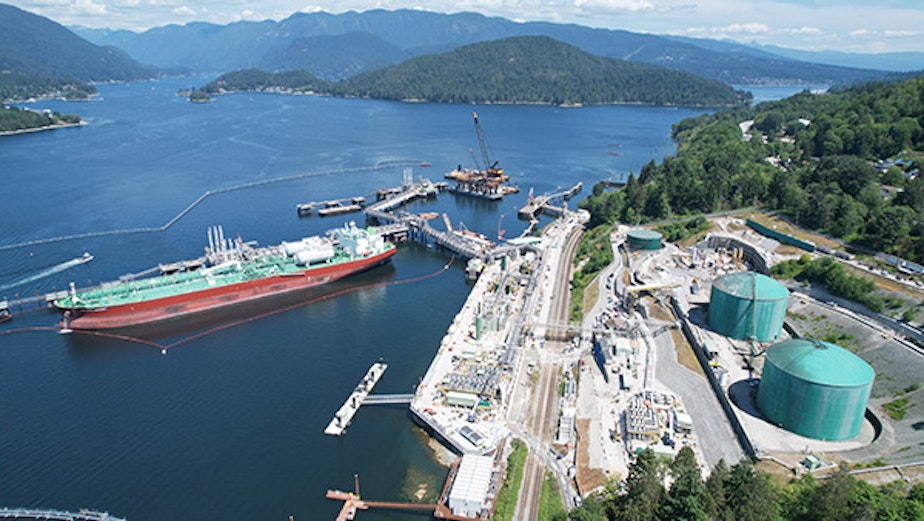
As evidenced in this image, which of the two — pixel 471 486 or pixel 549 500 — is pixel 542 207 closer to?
pixel 549 500

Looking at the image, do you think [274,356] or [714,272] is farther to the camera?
[714,272]

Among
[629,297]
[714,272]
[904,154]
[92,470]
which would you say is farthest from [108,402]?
[904,154]

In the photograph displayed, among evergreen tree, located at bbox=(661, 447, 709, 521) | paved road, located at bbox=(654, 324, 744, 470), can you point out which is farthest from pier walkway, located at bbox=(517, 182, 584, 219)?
evergreen tree, located at bbox=(661, 447, 709, 521)

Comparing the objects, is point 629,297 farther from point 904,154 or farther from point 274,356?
point 904,154

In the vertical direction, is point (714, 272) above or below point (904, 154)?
below

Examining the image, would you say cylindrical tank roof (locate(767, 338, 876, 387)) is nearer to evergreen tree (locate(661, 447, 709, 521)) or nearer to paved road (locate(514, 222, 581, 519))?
evergreen tree (locate(661, 447, 709, 521))

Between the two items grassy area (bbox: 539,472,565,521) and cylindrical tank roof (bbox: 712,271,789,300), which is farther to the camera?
cylindrical tank roof (bbox: 712,271,789,300)

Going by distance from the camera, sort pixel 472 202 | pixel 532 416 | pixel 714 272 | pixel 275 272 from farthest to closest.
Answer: pixel 472 202 → pixel 275 272 → pixel 714 272 → pixel 532 416
